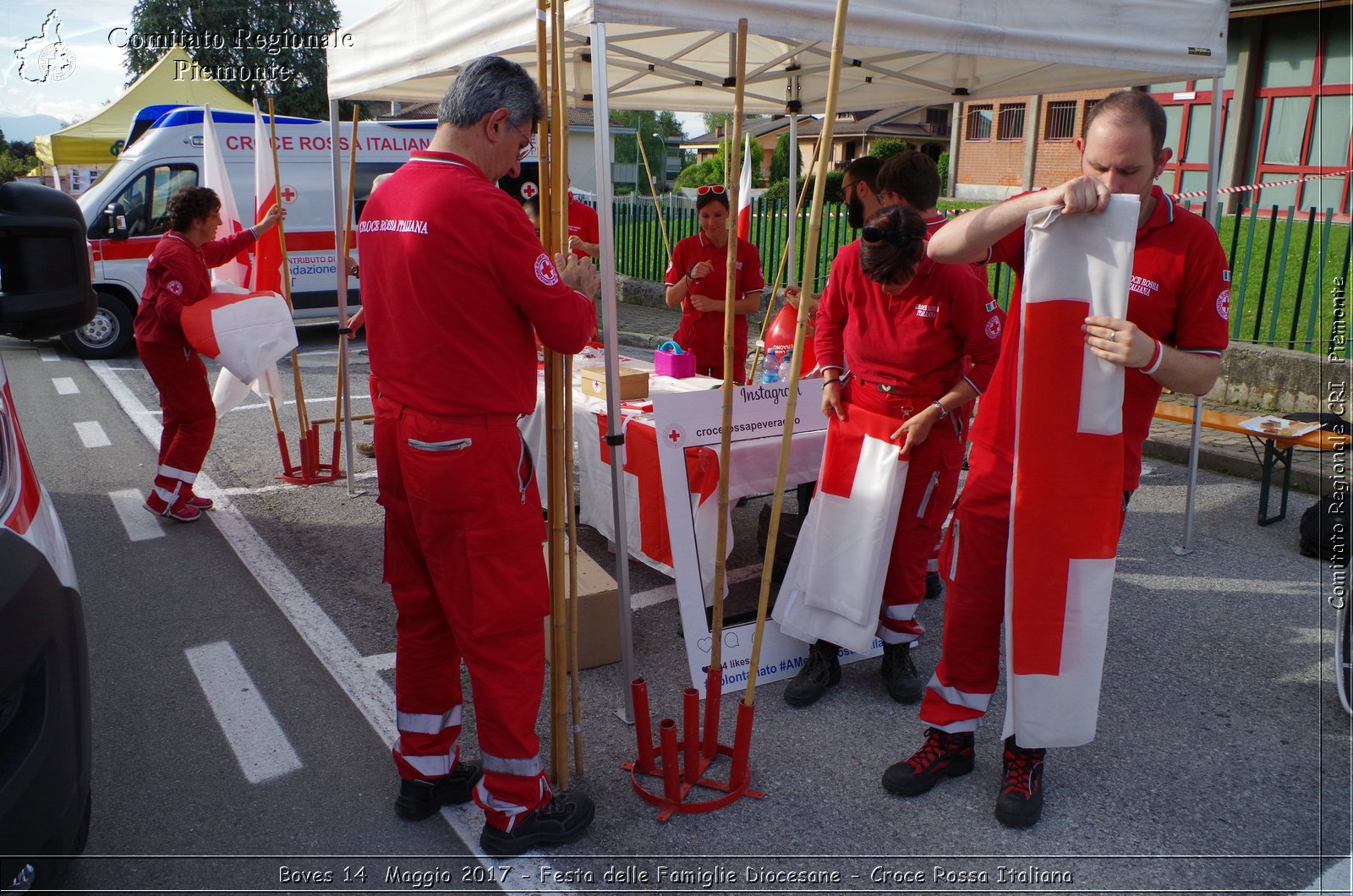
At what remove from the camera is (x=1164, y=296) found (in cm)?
257

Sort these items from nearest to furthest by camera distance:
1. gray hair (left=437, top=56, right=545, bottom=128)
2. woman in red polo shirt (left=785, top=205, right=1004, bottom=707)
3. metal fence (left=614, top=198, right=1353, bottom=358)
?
gray hair (left=437, top=56, right=545, bottom=128), woman in red polo shirt (left=785, top=205, right=1004, bottom=707), metal fence (left=614, top=198, right=1353, bottom=358)

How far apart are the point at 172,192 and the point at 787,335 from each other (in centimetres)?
854

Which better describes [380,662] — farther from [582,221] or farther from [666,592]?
[582,221]

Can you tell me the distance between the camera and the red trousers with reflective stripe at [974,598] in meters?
2.73

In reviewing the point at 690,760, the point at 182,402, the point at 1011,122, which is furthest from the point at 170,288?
the point at 1011,122

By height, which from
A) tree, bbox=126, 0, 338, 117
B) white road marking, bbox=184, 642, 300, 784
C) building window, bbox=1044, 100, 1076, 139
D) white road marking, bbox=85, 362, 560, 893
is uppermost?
tree, bbox=126, 0, 338, 117

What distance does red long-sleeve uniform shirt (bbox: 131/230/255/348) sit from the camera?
5082 millimetres

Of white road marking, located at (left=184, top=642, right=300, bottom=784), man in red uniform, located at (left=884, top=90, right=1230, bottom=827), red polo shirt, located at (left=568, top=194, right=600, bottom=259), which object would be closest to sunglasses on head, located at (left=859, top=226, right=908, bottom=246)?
man in red uniform, located at (left=884, top=90, right=1230, bottom=827)

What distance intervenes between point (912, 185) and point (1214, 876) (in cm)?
238

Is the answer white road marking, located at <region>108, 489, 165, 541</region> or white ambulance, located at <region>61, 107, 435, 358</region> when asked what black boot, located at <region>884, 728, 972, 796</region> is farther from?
white ambulance, located at <region>61, 107, 435, 358</region>

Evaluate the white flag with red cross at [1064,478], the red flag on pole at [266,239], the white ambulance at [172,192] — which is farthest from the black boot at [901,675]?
the white ambulance at [172,192]

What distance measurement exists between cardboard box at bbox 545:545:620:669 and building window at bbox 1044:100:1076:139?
26.0m

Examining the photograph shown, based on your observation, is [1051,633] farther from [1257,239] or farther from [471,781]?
[1257,239]

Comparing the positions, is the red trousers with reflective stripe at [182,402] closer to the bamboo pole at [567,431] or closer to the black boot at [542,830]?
the bamboo pole at [567,431]
